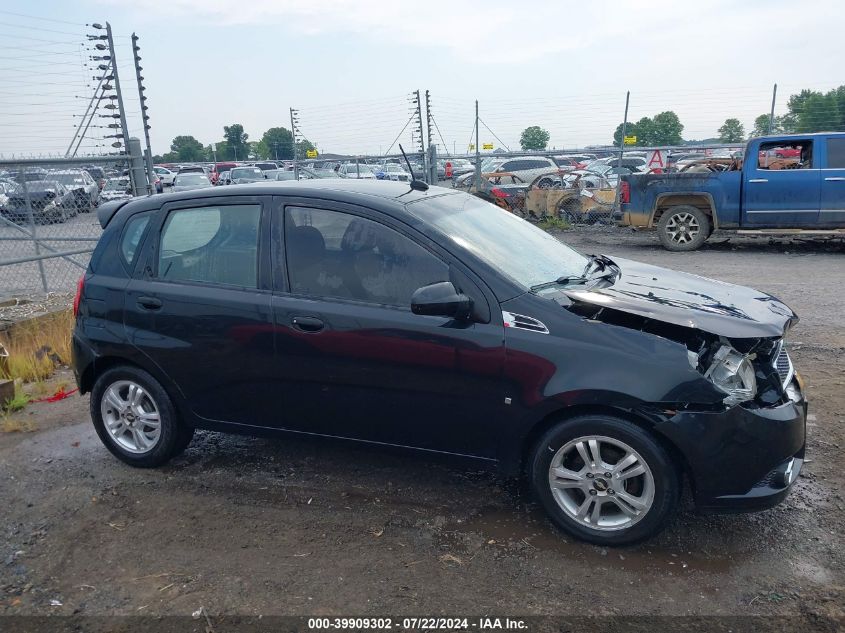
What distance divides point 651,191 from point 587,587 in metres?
11.0

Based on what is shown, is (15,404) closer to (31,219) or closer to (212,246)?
(212,246)

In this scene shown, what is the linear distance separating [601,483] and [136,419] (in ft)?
9.45

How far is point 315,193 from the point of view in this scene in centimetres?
402

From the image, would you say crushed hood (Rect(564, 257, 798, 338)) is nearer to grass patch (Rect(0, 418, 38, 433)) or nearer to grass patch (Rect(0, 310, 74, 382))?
grass patch (Rect(0, 418, 38, 433))

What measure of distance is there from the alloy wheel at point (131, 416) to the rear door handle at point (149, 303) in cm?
52

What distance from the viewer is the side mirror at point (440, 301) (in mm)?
3416

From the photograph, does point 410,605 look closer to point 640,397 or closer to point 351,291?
point 640,397

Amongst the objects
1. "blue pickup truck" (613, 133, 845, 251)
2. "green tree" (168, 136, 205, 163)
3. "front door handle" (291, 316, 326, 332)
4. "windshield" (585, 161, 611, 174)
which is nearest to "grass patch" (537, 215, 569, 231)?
"blue pickup truck" (613, 133, 845, 251)

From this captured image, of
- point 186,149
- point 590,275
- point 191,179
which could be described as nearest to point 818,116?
point 590,275

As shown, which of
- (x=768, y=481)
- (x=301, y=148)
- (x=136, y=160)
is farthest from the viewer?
(x=301, y=148)

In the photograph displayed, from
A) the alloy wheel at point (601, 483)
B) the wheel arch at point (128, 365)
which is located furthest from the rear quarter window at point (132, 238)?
the alloy wheel at point (601, 483)

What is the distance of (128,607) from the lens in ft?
10.2

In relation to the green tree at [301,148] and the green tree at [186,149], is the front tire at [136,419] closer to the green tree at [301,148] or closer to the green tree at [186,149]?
the green tree at [301,148]

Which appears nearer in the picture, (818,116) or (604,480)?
(604,480)
